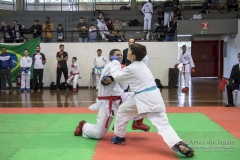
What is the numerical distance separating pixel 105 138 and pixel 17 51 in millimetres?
12131

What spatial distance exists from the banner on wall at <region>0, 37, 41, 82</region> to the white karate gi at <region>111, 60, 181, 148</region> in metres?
12.2

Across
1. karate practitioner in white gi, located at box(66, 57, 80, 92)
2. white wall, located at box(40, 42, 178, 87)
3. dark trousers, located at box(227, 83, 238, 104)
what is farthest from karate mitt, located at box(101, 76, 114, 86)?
white wall, located at box(40, 42, 178, 87)

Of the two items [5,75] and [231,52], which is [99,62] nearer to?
[5,75]

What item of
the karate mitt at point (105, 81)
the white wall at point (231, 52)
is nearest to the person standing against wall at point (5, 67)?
the karate mitt at point (105, 81)

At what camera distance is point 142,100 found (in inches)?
183

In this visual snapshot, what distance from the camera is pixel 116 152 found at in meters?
4.75

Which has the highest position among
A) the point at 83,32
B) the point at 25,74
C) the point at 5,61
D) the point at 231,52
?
the point at 83,32

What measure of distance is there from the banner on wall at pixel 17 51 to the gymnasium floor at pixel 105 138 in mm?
7608

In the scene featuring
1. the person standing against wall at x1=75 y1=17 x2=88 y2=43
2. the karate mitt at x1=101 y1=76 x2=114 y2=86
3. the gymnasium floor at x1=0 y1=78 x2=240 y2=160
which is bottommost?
the gymnasium floor at x1=0 y1=78 x2=240 y2=160

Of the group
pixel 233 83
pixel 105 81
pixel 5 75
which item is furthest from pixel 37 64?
pixel 105 81

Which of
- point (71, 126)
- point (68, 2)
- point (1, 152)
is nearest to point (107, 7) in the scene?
point (68, 2)

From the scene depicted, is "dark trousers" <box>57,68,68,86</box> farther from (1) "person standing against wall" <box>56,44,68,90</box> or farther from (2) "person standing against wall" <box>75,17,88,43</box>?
(2) "person standing against wall" <box>75,17,88,43</box>

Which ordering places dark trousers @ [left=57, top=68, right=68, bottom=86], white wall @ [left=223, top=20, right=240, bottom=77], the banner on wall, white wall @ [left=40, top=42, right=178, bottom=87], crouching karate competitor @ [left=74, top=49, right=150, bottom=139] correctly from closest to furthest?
crouching karate competitor @ [left=74, top=49, right=150, bottom=139] → dark trousers @ [left=57, top=68, right=68, bottom=86] → the banner on wall → white wall @ [left=40, top=42, right=178, bottom=87] → white wall @ [left=223, top=20, right=240, bottom=77]

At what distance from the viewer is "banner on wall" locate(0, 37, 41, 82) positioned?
16.2 m
